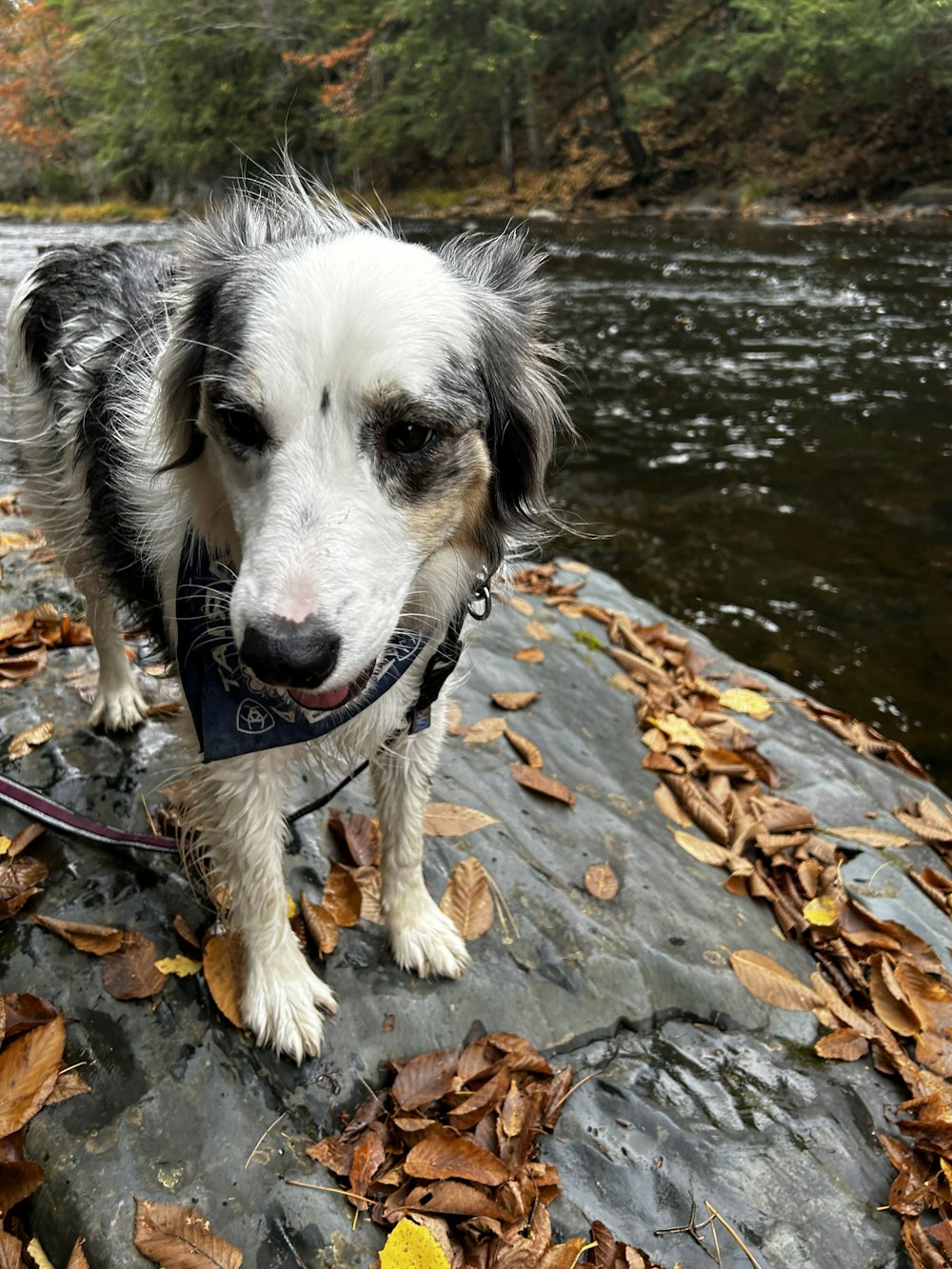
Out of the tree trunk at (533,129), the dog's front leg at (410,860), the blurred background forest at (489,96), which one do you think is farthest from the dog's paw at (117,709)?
the tree trunk at (533,129)

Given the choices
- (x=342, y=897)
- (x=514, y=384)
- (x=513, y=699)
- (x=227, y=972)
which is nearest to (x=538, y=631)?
(x=513, y=699)

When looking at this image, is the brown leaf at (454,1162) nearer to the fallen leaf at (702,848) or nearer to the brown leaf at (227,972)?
the brown leaf at (227,972)

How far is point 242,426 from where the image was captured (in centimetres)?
192

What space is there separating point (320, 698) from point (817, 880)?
2633 millimetres

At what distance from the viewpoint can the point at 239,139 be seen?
33562 millimetres

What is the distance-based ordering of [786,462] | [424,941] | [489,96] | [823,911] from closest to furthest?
1. [424,941]
2. [823,911]
3. [786,462]
4. [489,96]

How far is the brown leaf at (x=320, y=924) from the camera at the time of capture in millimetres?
2717

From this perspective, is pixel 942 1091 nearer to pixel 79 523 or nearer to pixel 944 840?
Result: pixel 944 840

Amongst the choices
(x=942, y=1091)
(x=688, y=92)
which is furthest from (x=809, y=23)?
(x=942, y=1091)

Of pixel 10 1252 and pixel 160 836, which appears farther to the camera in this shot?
pixel 160 836

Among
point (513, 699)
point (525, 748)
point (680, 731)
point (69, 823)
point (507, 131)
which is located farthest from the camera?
point (507, 131)

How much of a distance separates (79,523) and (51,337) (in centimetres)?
76

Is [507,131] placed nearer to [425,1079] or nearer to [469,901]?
[469,901]

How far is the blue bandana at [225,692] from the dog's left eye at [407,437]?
0.58 m
